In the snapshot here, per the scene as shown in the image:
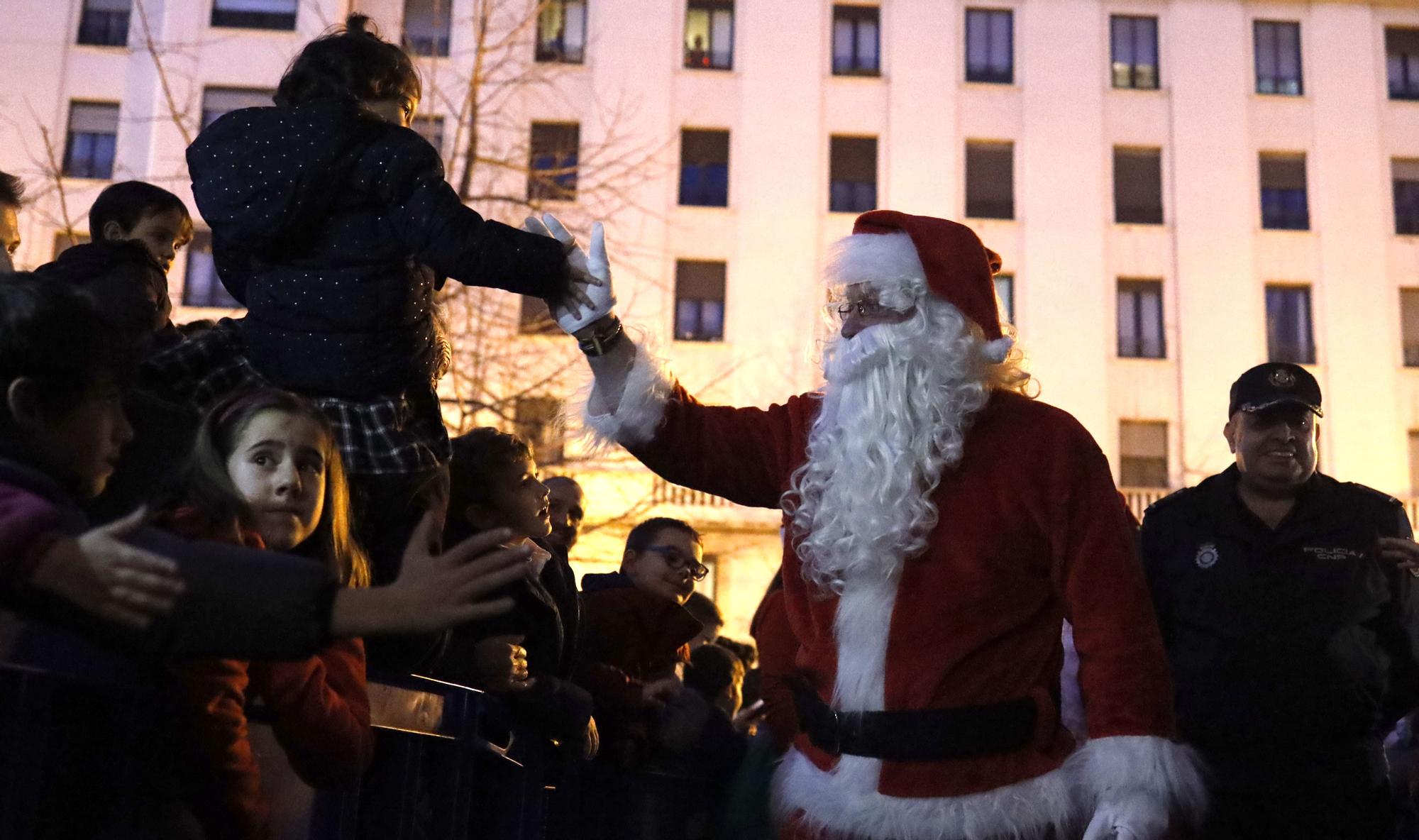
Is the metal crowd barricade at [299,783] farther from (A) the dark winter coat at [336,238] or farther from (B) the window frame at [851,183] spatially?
(B) the window frame at [851,183]

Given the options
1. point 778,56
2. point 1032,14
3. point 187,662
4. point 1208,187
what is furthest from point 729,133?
point 187,662

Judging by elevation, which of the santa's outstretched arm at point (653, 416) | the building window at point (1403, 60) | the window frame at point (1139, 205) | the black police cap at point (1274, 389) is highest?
the building window at point (1403, 60)

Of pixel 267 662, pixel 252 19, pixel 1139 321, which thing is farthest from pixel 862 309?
pixel 252 19

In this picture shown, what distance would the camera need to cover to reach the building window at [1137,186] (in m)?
25.1

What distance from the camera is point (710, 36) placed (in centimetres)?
2512

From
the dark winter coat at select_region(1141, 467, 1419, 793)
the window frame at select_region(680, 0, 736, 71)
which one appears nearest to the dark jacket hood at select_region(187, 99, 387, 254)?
the dark winter coat at select_region(1141, 467, 1419, 793)

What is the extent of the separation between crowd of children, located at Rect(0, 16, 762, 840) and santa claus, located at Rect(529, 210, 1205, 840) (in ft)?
1.39

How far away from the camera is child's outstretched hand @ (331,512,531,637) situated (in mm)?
1829

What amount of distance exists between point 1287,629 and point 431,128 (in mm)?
12308

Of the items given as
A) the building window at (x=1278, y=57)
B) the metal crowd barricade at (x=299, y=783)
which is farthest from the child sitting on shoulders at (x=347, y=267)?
the building window at (x=1278, y=57)

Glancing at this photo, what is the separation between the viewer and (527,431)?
53.6 feet

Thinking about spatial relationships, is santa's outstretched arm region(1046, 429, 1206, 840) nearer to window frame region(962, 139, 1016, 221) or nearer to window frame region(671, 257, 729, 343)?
window frame region(671, 257, 729, 343)

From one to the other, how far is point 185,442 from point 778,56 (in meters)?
22.6

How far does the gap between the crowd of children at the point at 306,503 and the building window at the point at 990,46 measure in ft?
68.1
